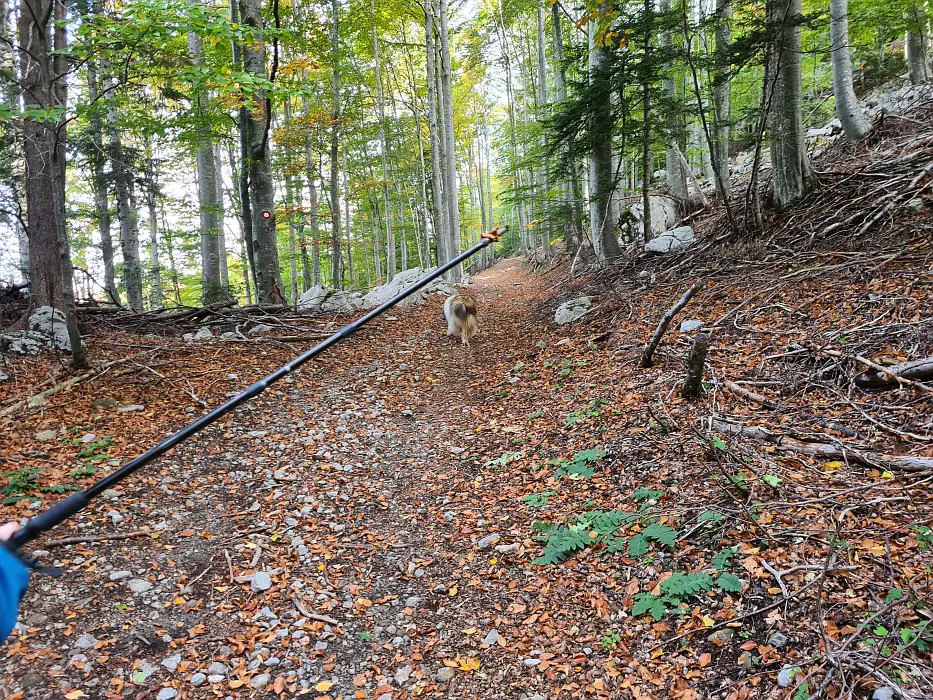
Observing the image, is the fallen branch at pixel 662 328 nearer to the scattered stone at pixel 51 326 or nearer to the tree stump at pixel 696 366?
the tree stump at pixel 696 366

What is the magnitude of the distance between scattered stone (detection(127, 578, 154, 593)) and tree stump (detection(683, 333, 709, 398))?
5.31 meters

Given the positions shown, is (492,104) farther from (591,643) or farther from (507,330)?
(591,643)

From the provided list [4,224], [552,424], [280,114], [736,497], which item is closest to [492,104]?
[280,114]

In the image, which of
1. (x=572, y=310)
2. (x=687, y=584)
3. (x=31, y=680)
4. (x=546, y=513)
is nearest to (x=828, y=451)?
(x=687, y=584)

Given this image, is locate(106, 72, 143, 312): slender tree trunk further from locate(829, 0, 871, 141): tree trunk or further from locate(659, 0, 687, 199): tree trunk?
locate(829, 0, 871, 141): tree trunk

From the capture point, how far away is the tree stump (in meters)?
5.00

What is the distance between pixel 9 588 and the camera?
1.40 m

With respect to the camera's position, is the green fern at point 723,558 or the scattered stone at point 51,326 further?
the scattered stone at point 51,326

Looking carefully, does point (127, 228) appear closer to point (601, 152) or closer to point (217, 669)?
point (601, 152)

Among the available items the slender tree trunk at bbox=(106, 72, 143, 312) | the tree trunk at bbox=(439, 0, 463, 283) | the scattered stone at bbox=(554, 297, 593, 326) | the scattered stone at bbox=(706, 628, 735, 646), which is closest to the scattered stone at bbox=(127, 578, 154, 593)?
the scattered stone at bbox=(706, 628, 735, 646)

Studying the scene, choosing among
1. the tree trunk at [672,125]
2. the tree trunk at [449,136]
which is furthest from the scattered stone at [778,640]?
the tree trunk at [449,136]

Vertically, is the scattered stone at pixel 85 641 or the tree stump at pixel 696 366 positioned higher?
the tree stump at pixel 696 366

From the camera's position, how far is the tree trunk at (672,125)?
921 cm

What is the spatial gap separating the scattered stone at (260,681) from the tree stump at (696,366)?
15.1ft
